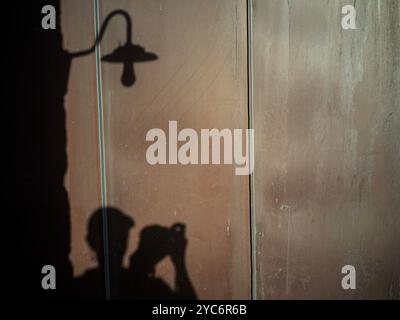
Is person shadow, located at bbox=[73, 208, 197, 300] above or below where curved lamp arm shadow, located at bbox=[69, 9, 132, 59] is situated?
below

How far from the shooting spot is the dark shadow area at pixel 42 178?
223 centimetres

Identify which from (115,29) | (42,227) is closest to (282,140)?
(115,29)

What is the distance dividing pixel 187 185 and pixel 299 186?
97cm

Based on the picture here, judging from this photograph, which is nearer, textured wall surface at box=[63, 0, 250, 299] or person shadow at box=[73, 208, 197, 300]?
textured wall surface at box=[63, 0, 250, 299]

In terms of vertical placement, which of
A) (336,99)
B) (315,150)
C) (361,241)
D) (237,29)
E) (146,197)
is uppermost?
(237,29)

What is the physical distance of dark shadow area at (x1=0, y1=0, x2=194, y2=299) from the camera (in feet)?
7.30

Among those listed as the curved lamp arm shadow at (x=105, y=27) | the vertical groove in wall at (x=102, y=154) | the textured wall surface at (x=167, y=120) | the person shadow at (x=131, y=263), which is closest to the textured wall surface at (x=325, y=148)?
the textured wall surface at (x=167, y=120)

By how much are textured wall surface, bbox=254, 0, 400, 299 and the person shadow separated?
698 mm

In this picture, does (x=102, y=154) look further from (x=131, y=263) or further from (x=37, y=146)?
(x=131, y=263)

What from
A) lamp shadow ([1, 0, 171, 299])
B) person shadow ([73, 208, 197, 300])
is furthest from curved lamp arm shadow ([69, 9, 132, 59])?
person shadow ([73, 208, 197, 300])

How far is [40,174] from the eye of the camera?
230 cm

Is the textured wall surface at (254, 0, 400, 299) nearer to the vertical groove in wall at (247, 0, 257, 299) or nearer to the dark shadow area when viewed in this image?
the vertical groove in wall at (247, 0, 257, 299)

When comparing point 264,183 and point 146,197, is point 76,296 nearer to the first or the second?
point 146,197

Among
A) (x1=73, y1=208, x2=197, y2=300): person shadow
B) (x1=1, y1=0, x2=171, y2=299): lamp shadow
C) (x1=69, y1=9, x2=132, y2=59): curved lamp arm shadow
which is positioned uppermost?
(x1=69, y1=9, x2=132, y2=59): curved lamp arm shadow
